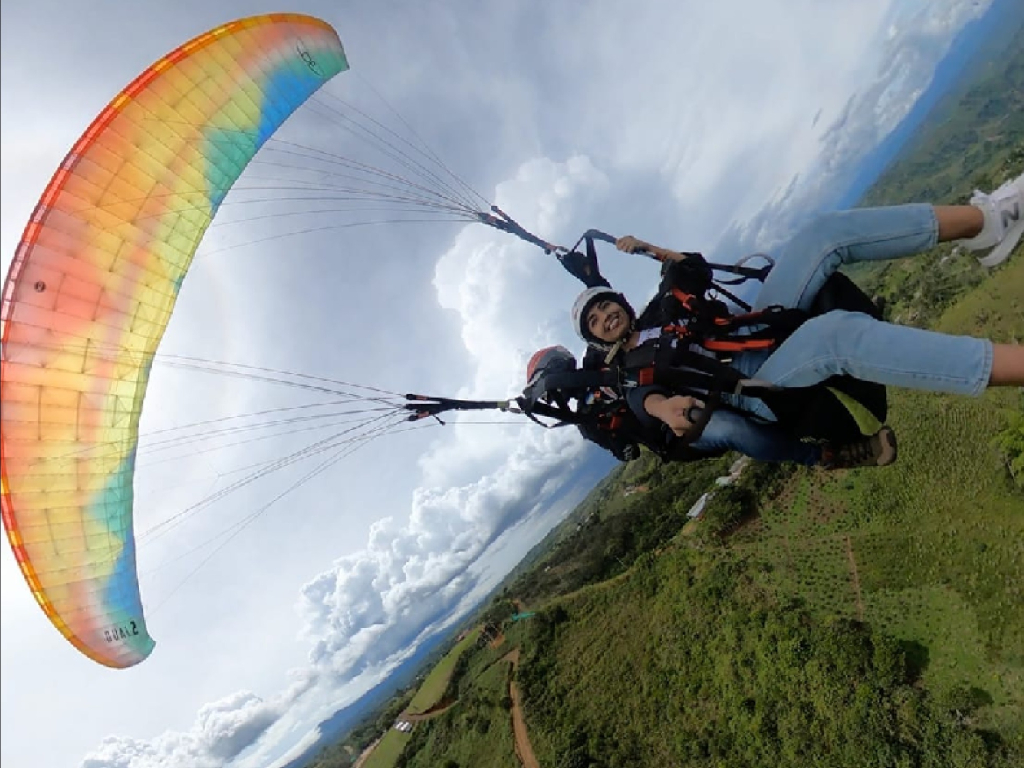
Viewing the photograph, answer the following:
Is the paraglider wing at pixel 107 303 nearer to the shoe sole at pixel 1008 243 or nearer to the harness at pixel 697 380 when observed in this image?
the harness at pixel 697 380

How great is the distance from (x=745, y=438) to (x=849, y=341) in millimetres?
1085

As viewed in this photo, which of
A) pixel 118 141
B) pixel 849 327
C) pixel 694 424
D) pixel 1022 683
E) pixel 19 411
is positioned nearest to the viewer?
pixel 849 327

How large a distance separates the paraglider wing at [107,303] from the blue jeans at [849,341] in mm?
5443

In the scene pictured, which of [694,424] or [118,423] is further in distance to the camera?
[118,423]

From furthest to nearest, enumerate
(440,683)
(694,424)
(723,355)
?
(440,683)
(723,355)
(694,424)

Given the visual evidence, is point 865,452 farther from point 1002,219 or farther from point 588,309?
point 588,309

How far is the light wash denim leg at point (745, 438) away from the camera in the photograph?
3926mm

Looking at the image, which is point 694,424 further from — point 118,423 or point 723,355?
point 118,423

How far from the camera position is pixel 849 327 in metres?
3.08

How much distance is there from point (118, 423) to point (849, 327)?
638 cm

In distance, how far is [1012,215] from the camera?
3428 millimetres

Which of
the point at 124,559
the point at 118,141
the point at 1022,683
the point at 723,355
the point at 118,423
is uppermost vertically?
the point at 118,141

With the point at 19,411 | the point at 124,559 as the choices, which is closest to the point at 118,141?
the point at 19,411

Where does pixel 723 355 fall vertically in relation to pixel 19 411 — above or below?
below
